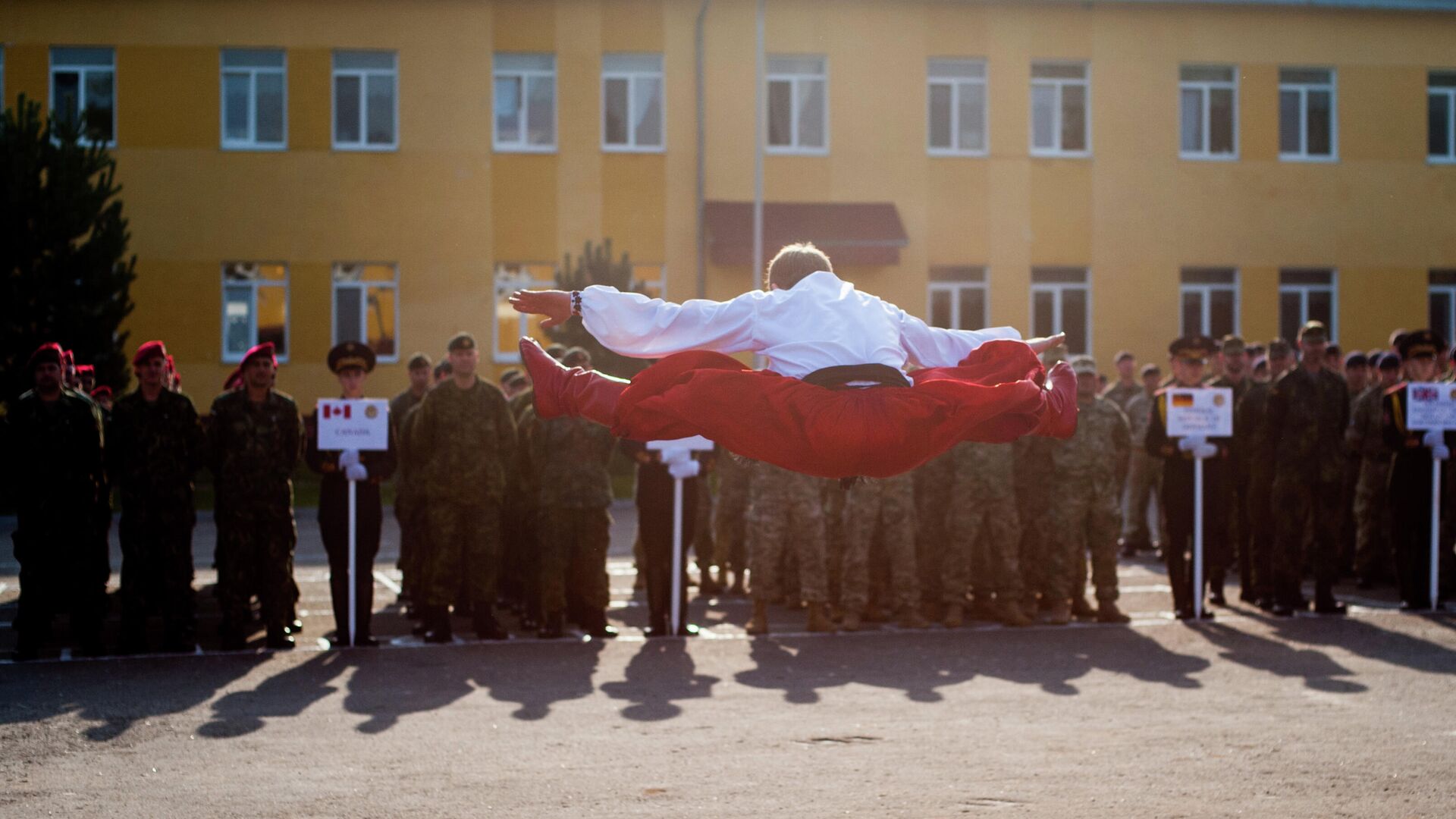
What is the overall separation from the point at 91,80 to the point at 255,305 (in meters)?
5.07

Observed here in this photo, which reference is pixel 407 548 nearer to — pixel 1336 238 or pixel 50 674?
pixel 50 674

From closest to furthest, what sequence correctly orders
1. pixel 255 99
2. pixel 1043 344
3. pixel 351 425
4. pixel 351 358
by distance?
pixel 1043 344 → pixel 351 425 → pixel 351 358 → pixel 255 99

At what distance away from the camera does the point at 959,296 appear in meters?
30.4

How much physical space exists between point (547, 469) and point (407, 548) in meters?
1.80

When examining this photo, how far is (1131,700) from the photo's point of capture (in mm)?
9773

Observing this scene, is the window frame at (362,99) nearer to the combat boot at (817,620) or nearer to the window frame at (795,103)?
the window frame at (795,103)

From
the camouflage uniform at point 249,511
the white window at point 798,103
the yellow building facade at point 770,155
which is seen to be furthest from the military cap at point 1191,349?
the white window at point 798,103

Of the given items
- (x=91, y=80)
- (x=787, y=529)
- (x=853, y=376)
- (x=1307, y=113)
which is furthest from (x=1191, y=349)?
(x=91, y=80)

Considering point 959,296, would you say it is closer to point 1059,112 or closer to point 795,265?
point 1059,112

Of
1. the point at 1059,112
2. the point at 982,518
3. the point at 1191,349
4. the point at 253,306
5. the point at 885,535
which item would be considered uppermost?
the point at 1059,112

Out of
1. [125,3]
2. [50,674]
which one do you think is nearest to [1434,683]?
[50,674]

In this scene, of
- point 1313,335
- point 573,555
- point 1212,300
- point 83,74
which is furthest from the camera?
point 1212,300

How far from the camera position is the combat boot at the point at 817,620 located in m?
12.7

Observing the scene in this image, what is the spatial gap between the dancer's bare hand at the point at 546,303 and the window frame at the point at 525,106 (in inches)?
894
